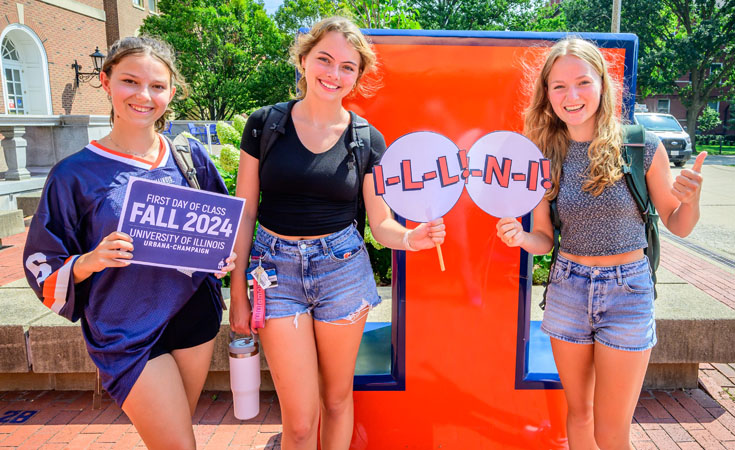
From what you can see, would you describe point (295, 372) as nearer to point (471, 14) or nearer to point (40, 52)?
point (40, 52)

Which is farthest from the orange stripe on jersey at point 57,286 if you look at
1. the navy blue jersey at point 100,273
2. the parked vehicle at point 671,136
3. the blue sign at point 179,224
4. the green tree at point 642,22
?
the green tree at point 642,22

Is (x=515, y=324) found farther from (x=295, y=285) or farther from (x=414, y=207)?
(x=295, y=285)

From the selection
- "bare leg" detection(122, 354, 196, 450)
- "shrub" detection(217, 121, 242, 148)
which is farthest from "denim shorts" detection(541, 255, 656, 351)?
"shrub" detection(217, 121, 242, 148)

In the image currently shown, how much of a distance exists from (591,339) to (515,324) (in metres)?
0.62

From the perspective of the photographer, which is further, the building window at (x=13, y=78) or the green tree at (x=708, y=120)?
the green tree at (x=708, y=120)

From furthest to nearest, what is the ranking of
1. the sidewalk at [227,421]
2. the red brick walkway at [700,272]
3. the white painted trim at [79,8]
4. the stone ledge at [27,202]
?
the white painted trim at [79,8]
the stone ledge at [27,202]
the red brick walkway at [700,272]
the sidewalk at [227,421]

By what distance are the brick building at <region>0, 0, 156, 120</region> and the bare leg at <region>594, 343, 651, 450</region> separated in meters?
16.6

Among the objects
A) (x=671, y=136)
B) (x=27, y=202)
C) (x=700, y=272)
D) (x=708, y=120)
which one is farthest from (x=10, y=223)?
(x=708, y=120)

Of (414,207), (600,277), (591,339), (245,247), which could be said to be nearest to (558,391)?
(591,339)

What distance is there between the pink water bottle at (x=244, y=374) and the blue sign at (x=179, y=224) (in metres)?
0.38

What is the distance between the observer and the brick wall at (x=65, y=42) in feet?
51.5

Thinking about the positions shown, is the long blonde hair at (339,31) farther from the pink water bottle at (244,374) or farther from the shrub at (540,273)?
the shrub at (540,273)

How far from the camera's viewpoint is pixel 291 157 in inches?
73.1

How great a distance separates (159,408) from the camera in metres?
1.69
